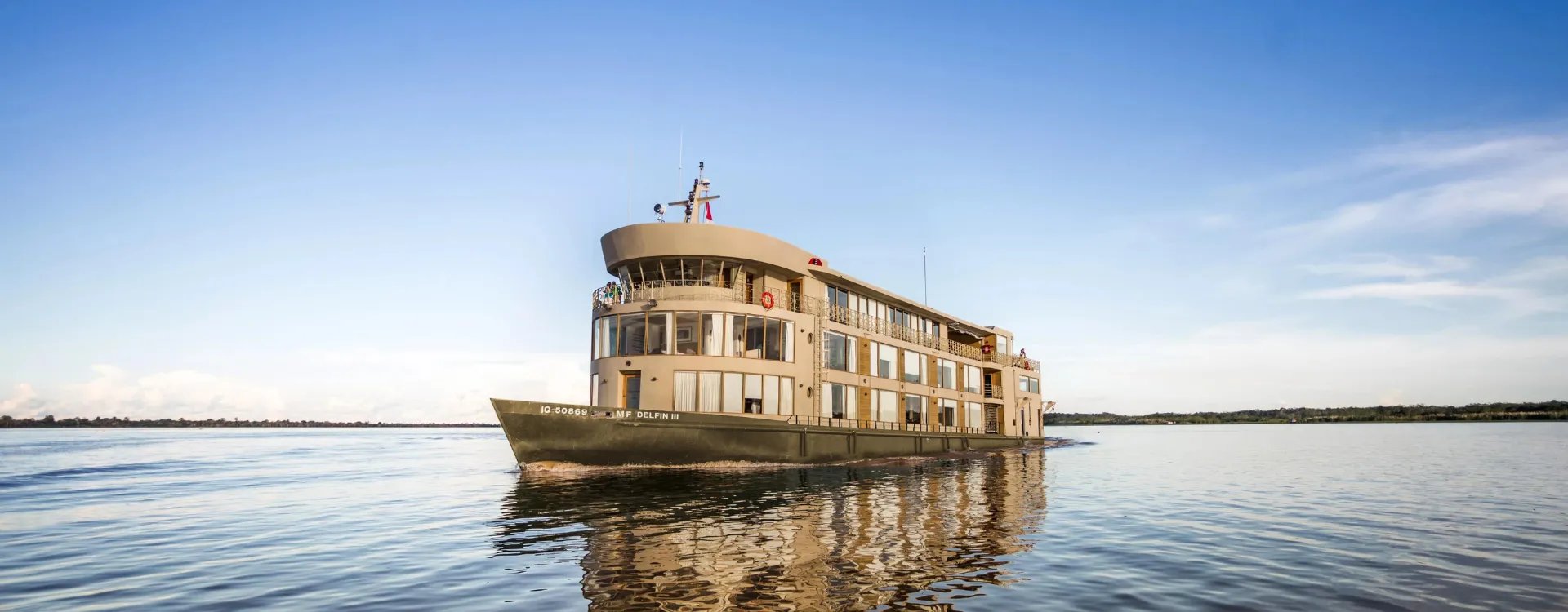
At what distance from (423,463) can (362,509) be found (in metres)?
27.6

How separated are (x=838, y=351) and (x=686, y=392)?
30.5 feet

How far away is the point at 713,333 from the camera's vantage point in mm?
32188

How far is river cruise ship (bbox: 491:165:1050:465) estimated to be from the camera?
2755 centimetres

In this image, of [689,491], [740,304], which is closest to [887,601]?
[689,491]

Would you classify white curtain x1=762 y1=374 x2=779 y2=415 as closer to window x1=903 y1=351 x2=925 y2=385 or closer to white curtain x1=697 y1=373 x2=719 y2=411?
white curtain x1=697 y1=373 x2=719 y2=411

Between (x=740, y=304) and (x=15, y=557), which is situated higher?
(x=740, y=304)

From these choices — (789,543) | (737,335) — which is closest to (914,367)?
(737,335)

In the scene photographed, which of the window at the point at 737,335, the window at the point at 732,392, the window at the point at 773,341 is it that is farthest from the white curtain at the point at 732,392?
the window at the point at 773,341

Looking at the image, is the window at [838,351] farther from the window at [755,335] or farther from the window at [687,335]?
the window at [687,335]

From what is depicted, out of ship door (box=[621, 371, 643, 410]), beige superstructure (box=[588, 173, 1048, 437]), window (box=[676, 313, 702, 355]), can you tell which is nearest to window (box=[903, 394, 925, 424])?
beige superstructure (box=[588, 173, 1048, 437])

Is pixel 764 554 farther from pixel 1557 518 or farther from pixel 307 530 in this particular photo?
pixel 1557 518

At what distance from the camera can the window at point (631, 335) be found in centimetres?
3269

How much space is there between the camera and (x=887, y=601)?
952 cm

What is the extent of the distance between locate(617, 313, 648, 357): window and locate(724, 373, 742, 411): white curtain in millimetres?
3875
